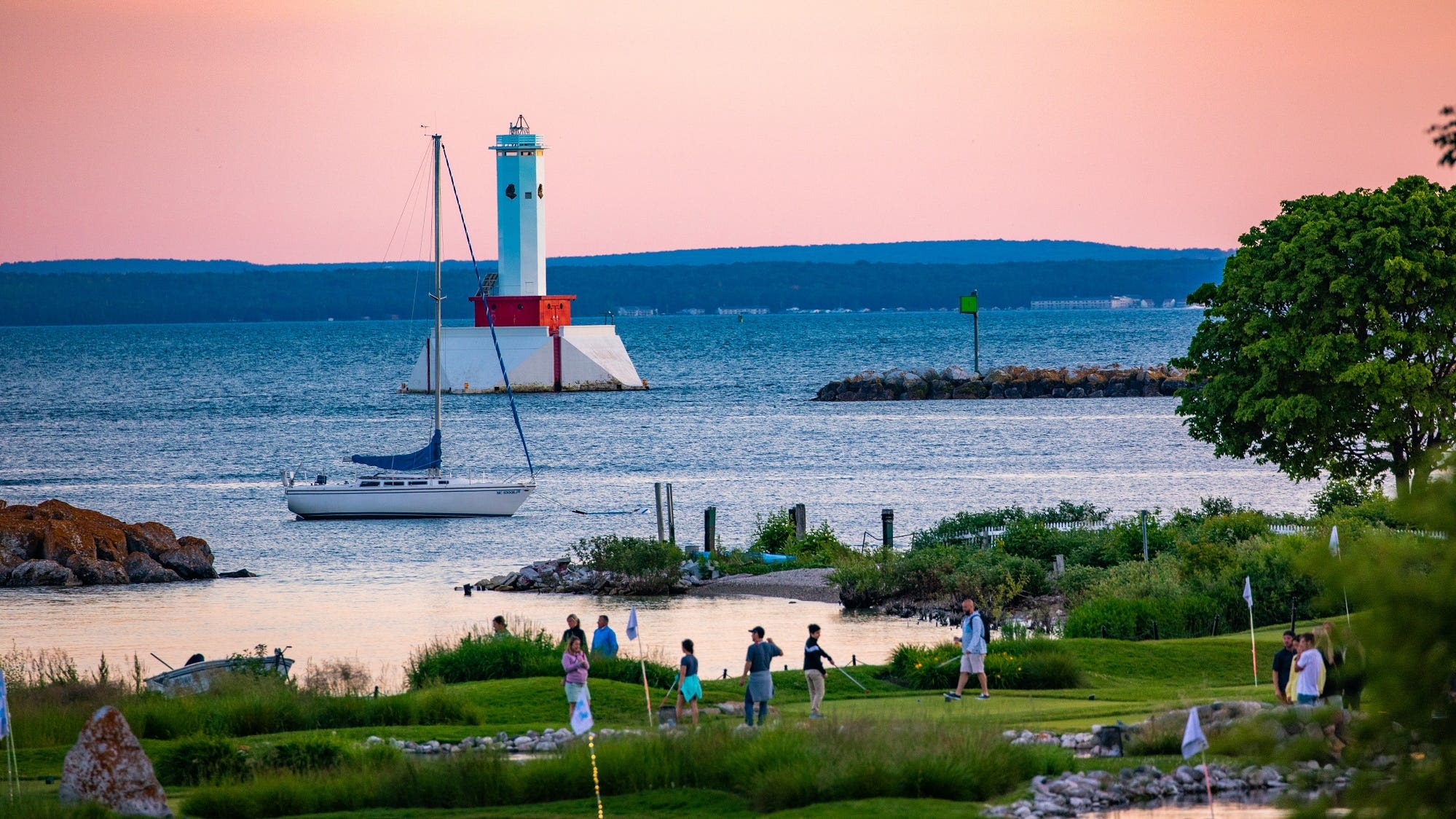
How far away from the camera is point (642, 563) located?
117ft

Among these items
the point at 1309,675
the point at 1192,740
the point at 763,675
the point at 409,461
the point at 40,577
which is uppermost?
the point at 409,461

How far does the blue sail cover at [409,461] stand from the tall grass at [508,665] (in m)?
28.2

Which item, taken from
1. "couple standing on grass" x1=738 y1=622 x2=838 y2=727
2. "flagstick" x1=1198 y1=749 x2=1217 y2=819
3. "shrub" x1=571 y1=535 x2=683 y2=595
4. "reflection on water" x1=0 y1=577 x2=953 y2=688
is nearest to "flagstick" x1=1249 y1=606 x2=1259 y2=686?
"flagstick" x1=1198 y1=749 x2=1217 y2=819

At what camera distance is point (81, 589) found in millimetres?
39094

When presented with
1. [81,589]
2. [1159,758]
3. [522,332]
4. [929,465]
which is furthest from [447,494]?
[522,332]

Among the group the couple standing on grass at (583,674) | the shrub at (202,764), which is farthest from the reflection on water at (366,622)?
the shrub at (202,764)

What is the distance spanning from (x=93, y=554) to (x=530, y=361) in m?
73.5

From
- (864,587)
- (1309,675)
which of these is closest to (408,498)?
(864,587)

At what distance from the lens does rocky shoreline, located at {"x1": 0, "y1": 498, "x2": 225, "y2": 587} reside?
3972 cm

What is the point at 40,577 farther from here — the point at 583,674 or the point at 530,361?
the point at 530,361

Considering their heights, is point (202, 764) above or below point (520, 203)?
below

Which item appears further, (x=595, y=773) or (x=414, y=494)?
(x=414, y=494)

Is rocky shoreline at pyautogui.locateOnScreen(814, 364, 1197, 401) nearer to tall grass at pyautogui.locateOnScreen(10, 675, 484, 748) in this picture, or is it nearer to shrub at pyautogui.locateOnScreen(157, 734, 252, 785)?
tall grass at pyautogui.locateOnScreen(10, 675, 484, 748)

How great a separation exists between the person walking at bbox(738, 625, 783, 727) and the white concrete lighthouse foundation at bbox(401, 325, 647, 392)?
3645 inches
